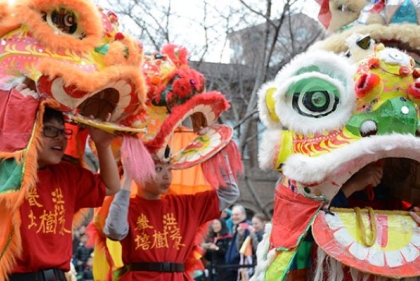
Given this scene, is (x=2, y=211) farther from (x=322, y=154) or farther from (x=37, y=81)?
(x=322, y=154)


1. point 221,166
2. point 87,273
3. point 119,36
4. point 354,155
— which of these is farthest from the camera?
point 87,273

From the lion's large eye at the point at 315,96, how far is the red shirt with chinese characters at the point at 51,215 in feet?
4.00

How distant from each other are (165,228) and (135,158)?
0.75 m

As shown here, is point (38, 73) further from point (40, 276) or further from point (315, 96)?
point (315, 96)

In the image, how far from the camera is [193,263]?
14.6 ft

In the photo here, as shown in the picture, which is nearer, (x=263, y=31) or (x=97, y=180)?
(x=97, y=180)

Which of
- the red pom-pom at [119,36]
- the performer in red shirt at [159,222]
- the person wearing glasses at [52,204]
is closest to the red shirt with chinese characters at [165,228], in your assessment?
the performer in red shirt at [159,222]

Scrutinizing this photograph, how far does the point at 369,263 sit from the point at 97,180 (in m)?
1.51

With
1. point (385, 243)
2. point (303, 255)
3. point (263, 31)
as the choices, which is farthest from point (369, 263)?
point (263, 31)

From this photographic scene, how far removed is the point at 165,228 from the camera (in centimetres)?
420

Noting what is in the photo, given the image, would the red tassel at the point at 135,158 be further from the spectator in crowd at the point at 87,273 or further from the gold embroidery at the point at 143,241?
the spectator in crowd at the point at 87,273

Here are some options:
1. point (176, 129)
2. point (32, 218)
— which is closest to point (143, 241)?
point (176, 129)

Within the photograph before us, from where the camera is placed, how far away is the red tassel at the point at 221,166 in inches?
169

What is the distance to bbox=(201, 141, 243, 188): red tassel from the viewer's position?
429cm
